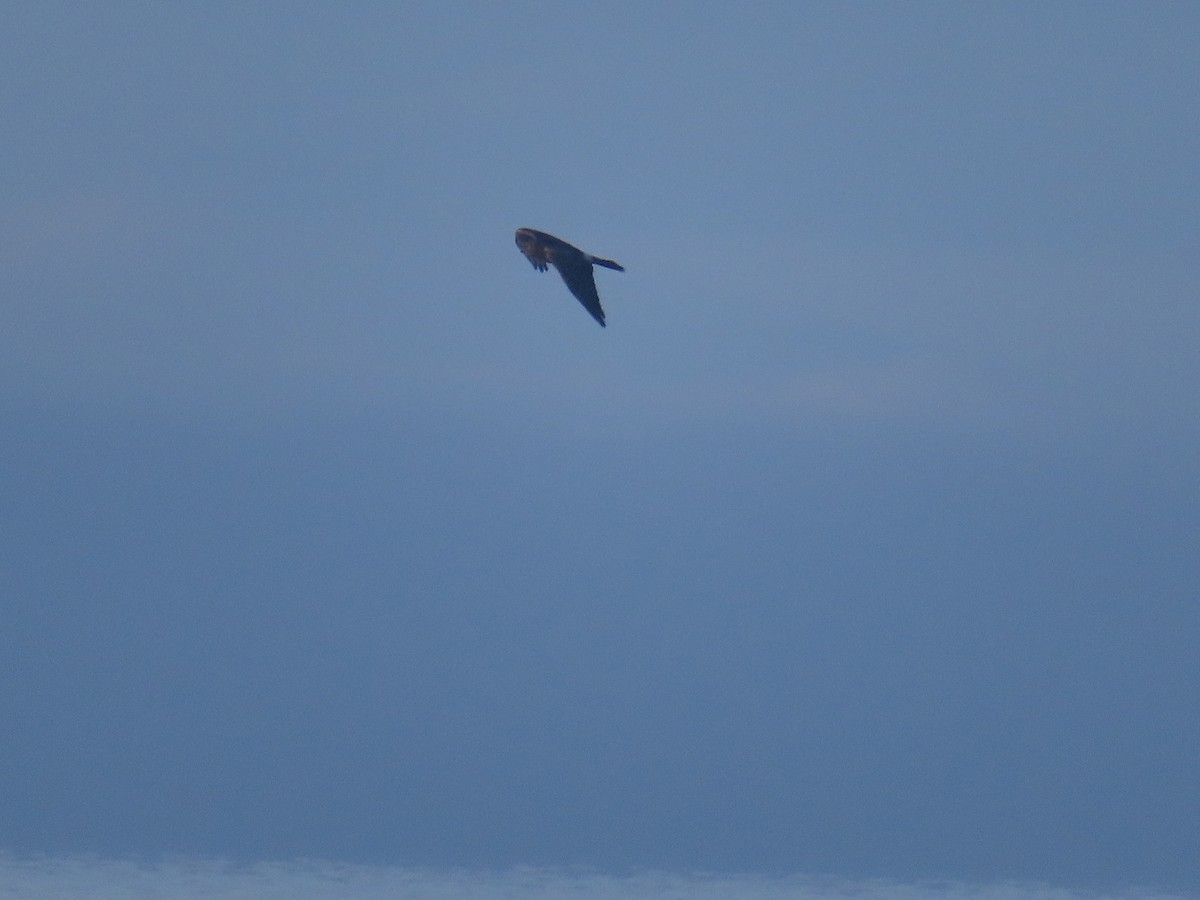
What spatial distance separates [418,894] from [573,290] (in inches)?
151

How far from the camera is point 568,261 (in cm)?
350

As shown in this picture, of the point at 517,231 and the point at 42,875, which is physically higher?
the point at 517,231

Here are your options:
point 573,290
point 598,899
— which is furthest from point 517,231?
point 598,899

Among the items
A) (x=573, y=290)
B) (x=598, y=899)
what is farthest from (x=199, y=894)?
(x=573, y=290)

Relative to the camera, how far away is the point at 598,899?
6.26 metres

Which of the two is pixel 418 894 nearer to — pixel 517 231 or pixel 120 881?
pixel 120 881

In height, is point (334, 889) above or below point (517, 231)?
below

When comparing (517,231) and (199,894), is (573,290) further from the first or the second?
(199,894)

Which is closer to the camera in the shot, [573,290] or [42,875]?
[573,290]

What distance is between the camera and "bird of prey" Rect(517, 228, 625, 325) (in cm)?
345

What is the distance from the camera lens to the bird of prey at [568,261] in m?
3.45

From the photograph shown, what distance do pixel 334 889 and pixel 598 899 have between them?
48.4 inches

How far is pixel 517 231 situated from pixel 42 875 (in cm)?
473

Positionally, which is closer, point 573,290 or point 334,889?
point 573,290
